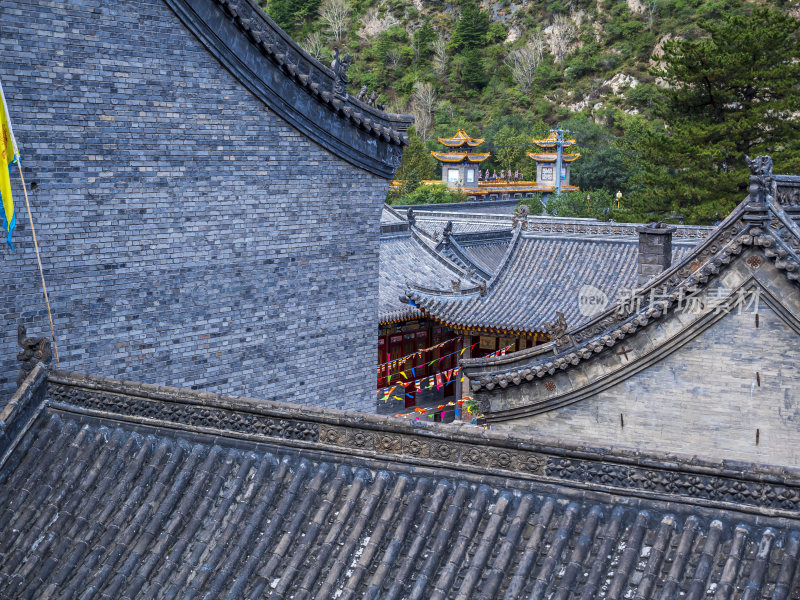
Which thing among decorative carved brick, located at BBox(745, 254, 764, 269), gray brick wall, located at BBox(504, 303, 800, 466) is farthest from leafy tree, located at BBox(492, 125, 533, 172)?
decorative carved brick, located at BBox(745, 254, 764, 269)

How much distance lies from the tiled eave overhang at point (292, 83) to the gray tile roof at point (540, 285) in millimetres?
Answer: 11093

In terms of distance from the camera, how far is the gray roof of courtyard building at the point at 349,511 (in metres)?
5.34

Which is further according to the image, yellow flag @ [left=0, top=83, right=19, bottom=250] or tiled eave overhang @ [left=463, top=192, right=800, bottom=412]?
tiled eave overhang @ [left=463, top=192, right=800, bottom=412]

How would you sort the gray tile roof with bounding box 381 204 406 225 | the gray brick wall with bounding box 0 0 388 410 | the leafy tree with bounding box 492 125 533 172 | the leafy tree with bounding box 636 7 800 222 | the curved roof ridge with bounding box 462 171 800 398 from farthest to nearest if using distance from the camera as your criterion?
1. the leafy tree with bounding box 492 125 533 172
2. the gray tile roof with bounding box 381 204 406 225
3. the leafy tree with bounding box 636 7 800 222
4. the curved roof ridge with bounding box 462 171 800 398
5. the gray brick wall with bounding box 0 0 388 410

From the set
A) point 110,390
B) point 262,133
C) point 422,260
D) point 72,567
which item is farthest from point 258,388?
point 422,260

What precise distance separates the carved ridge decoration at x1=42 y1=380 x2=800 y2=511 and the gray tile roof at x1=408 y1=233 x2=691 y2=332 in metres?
17.0

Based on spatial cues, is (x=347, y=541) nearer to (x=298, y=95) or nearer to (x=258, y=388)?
(x=258, y=388)

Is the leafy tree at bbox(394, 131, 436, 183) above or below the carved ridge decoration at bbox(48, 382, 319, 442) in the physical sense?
above

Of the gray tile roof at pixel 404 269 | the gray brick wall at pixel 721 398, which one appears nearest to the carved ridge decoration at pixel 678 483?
the gray brick wall at pixel 721 398

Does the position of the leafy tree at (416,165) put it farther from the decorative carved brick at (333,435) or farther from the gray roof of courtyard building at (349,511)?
the decorative carved brick at (333,435)

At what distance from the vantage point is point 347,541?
596 centimetres

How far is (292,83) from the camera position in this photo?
1224cm

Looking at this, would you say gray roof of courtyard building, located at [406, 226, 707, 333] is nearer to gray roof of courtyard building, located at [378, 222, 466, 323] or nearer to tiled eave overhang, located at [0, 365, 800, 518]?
gray roof of courtyard building, located at [378, 222, 466, 323]

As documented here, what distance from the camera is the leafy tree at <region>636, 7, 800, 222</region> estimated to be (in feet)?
105
